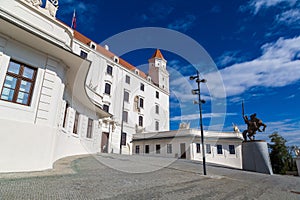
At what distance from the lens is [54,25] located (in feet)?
23.8

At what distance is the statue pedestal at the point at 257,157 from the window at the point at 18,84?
1612 cm

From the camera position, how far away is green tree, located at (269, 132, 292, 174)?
106 feet

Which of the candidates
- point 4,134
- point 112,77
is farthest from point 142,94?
point 4,134

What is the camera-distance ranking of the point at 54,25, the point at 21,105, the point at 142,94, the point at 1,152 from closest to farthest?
the point at 1,152 → the point at 21,105 → the point at 54,25 → the point at 142,94

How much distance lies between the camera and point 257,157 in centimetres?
1434

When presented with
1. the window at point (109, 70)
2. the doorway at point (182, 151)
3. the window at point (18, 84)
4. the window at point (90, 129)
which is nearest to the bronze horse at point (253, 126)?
the doorway at point (182, 151)

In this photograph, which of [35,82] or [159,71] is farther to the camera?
[159,71]

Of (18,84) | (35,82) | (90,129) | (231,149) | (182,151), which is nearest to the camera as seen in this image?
(18,84)

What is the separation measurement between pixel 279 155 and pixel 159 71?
30065 millimetres

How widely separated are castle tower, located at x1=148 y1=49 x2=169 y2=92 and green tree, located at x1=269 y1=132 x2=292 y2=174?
81.7ft

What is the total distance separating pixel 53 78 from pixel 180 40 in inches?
289

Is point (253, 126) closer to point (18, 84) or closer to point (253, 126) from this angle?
point (253, 126)

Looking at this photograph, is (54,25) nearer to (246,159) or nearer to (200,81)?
(200,81)

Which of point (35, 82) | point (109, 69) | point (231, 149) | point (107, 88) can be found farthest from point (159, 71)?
point (35, 82)
